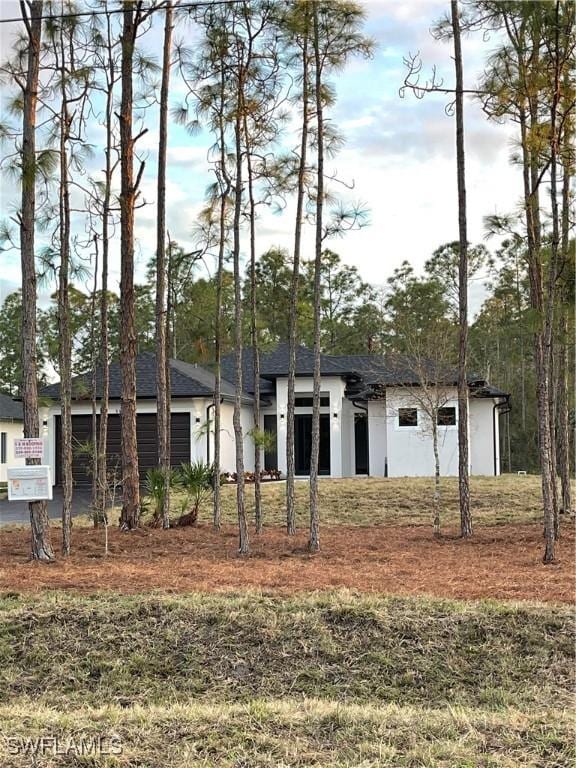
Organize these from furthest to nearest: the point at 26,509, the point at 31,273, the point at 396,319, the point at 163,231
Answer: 1. the point at 396,319
2. the point at 26,509
3. the point at 163,231
4. the point at 31,273

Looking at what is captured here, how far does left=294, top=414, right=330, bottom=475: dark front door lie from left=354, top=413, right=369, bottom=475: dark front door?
0.97 metres

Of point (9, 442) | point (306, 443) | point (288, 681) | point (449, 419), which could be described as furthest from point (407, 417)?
point (288, 681)

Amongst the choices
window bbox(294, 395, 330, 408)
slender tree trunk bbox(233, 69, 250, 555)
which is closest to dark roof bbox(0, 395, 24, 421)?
window bbox(294, 395, 330, 408)

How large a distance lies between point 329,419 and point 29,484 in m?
→ 14.3

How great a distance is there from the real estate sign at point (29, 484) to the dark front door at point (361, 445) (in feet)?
50.9

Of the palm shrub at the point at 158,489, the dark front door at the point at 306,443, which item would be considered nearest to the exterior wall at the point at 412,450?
the dark front door at the point at 306,443

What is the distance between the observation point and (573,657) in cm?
595

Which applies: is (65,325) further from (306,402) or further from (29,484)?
(306,402)

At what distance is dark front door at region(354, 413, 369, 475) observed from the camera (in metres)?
24.2

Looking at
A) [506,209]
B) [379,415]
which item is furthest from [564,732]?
[379,415]

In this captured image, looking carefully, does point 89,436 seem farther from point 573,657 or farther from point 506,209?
point 573,657

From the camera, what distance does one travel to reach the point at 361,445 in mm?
24844

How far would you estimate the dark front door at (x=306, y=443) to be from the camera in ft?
77.6

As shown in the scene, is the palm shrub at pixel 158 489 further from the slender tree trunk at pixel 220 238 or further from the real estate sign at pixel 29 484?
the real estate sign at pixel 29 484
